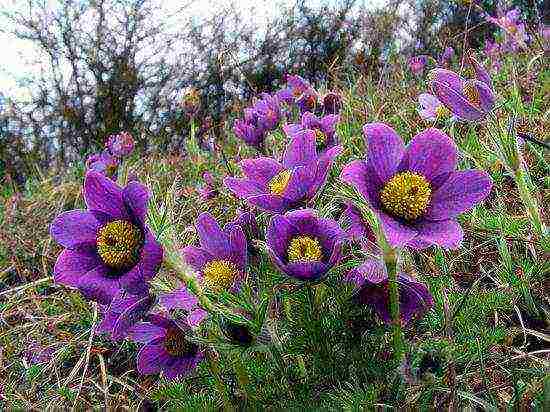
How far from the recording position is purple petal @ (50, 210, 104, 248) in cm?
104

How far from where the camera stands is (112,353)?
1830 millimetres

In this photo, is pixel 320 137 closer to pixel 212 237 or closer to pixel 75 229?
pixel 212 237

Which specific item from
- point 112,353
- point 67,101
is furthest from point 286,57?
point 112,353

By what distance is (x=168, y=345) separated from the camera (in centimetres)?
112

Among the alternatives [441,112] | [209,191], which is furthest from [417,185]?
[209,191]

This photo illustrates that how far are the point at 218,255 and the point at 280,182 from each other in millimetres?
160

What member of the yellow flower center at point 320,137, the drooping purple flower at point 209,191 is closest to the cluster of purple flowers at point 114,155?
the drooping purple flower at point 209,191

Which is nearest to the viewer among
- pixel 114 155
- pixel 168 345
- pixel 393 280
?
pixel 393 280

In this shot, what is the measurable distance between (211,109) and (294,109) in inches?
212

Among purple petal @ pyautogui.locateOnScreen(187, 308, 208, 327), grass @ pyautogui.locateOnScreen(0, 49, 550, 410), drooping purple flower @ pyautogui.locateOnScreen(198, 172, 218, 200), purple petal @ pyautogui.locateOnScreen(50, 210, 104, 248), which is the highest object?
purple petal @ pyautogui.locateOnScreen(50, 210, 104, 248)

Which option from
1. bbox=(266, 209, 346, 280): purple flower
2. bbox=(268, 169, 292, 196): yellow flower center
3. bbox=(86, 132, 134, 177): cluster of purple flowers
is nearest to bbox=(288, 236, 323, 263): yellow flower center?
bbox=(266, 209, 346, 280): purple flower

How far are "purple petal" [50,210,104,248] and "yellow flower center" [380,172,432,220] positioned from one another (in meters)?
0.44

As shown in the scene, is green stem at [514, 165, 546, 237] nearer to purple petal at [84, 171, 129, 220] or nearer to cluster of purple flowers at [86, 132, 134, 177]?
purple petal at [84, 171, 129, 220]

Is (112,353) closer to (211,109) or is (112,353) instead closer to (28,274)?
(28,274)
